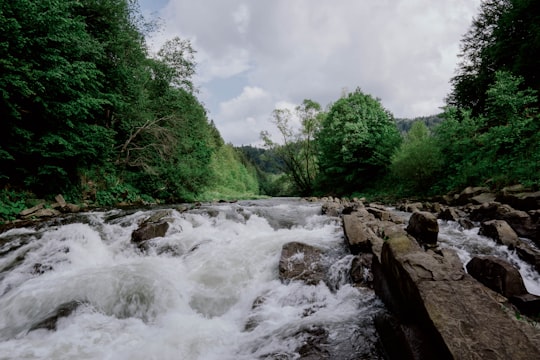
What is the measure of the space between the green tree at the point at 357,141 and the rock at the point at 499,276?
19.7 metres

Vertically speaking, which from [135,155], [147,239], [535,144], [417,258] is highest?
[135,155]

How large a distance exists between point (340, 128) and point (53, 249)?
23.9m

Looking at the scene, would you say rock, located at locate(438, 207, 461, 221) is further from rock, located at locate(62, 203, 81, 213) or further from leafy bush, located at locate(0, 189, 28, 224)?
leafy bush, located at locate(0, 189, 28, 224)

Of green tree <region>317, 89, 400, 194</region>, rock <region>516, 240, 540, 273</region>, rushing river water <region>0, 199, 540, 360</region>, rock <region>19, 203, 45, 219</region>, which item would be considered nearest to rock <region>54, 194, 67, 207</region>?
rock <region>19, 203, 45, 219</region>

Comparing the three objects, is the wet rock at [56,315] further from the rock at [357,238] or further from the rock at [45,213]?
the rock at [45,213]

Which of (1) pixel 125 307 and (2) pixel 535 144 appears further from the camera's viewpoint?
(2) pixel 535 144

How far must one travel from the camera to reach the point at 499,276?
3838mm

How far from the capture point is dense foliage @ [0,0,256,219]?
9.23 meters

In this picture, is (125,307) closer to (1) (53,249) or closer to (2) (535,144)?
(1) (53,249)

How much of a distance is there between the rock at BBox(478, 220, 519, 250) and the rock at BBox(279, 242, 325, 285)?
13.4ft

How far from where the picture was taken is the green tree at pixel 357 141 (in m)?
23.5

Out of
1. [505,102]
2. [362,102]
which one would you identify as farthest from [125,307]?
[362,102]

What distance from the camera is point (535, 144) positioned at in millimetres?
10844

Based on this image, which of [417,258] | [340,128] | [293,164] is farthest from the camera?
[293,164]
